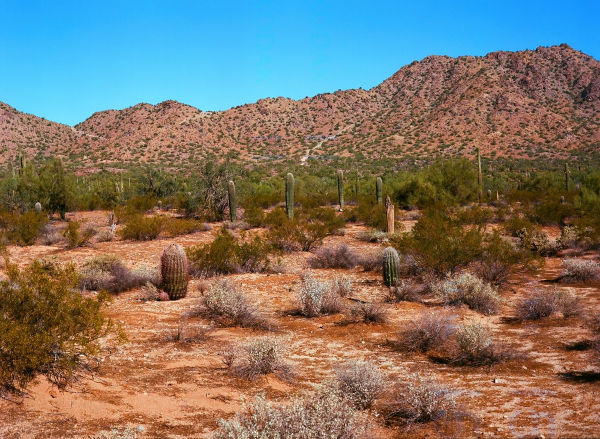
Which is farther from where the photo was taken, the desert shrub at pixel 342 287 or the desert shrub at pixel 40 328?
the desert shrub at pixel 342 287

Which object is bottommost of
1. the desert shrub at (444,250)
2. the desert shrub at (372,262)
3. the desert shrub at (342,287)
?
the desert shrub at (342,287)

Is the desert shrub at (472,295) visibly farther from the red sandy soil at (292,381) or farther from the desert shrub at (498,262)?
the desert shrub at (498,262)

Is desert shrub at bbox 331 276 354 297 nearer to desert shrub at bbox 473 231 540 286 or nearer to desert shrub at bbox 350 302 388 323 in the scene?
desert shrub at bbox 350 302 388 323

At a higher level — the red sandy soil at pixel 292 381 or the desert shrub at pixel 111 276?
the desert shrub at pixel 111 276

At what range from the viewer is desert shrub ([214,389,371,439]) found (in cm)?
450

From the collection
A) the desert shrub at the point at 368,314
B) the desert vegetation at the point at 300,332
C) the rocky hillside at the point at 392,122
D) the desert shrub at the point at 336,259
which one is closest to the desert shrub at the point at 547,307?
the desert vegetation at the point at 300,332

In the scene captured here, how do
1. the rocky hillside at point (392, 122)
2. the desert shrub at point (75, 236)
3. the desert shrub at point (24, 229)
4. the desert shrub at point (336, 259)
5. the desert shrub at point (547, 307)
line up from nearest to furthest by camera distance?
the desert shrub at point (547, 307) < the desert shrub at point (336, 259) < the desert shrub at point (75, 236) < the desert shrub at point (24, 229) < the rocky hillside at point (392, 122)

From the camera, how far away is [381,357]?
25.8 feet

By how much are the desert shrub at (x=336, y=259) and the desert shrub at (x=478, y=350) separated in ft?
28.2

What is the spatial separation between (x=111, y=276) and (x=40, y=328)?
7.77 meters

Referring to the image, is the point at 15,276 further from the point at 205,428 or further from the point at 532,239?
the point at 532,239

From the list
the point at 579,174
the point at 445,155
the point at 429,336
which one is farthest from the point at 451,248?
the point at 445,155

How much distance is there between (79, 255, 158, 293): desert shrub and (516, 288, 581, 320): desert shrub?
8.47 metres

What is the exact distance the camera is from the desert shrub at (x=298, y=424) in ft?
14.8
